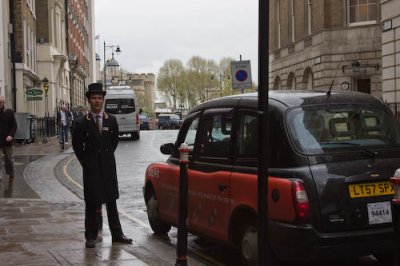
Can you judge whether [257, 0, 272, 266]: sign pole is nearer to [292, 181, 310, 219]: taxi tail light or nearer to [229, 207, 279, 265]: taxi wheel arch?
[292, 181, 310, 219]: taxi tail light

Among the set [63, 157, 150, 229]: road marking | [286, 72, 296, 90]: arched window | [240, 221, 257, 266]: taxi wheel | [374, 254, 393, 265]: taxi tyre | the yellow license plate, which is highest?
[286, 72, 296, 90]: arched window

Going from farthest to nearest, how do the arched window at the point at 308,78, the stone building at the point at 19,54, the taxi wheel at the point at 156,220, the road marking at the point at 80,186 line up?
the arched window at the point at 308,78 → the stone building at the point at 19,54 → the road marking at the point at 80,186 → the taxi wheel at the point at 156,220

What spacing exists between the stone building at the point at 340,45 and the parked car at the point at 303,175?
78.4ft

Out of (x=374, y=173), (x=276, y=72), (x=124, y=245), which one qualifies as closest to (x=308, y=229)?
(x=374, y=173)

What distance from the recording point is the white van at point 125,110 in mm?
33438

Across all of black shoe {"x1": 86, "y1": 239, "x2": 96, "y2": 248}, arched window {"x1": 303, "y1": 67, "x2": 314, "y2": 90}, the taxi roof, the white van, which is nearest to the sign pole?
the taxi roof

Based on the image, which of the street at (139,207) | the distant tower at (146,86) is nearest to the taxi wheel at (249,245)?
the street at (139,207)

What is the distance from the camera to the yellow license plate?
5.14 metres

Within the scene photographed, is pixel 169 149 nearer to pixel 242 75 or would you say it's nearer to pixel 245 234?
pixel 245 234

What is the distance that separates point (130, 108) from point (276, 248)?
96.3 feet

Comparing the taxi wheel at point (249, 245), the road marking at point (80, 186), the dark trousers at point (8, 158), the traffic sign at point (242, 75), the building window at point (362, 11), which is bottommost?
the road marking at point (80, 186)

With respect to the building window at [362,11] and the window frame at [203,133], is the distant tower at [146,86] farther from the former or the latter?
the window frame at [203,133]

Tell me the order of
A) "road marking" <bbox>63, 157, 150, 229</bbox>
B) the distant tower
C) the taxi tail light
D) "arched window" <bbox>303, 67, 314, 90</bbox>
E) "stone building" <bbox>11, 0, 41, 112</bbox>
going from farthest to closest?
the distant tower
"arched window" <bbox>303, 67, 314, 90</bbox>
"stone building" <bbox>11, 0, 41, 112</bbox>
"road marking" <bbox>63, 157, 150, 229</bbox>
the taxi tail light

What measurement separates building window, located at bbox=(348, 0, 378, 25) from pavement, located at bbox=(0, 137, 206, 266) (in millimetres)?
22367
